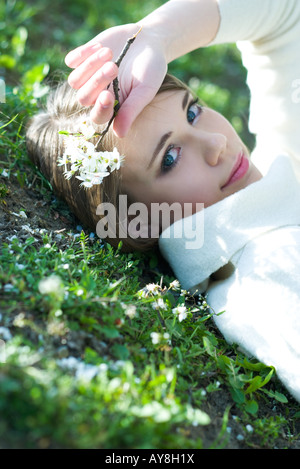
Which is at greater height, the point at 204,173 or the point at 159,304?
the point at 204,173

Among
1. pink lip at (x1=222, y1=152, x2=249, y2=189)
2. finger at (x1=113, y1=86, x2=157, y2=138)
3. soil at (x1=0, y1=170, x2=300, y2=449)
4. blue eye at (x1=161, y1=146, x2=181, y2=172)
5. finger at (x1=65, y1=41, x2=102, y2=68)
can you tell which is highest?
finger at (x1=65, y1=41, x2=102, y2=68)

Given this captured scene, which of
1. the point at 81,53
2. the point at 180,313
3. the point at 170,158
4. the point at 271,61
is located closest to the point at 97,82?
the point at 81,53

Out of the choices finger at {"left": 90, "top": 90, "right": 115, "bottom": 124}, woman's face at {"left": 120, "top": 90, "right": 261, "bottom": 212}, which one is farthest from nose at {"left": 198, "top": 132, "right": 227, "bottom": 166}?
finger at {"left": 90, "top": 90, "right": 115, "bottom": 124}

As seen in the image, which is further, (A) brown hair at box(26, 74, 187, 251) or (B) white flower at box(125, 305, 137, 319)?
(A) brown hair at box(26, 74, 187, 251)

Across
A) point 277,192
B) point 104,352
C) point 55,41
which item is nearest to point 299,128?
point 277,192

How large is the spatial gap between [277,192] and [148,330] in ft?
3.24

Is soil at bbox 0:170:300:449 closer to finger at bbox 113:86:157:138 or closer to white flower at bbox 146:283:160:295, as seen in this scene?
white flower at bbox 146:283:160:295

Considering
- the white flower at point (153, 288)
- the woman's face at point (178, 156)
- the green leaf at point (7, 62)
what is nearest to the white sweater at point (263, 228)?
the woman's face at point (178, 156)

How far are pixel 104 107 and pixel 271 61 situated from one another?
4.27 ft

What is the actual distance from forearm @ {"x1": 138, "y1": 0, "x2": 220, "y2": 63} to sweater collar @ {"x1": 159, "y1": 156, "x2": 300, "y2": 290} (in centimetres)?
70

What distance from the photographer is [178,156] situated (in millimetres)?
2152

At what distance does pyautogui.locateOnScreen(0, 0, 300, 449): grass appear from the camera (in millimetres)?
1104

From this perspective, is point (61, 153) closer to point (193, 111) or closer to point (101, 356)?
point (193, 111)

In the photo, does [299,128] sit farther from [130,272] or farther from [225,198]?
[130,272]
